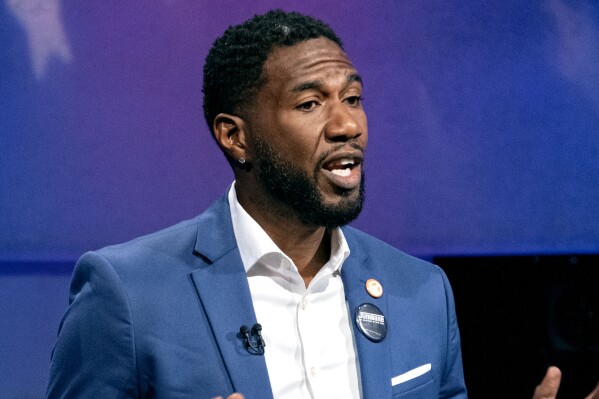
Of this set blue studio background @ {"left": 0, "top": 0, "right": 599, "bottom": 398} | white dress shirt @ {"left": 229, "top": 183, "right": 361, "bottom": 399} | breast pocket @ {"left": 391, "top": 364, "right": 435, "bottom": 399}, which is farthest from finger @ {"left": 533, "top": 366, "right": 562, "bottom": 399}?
blue studio background @ {"left": 0, "top": 0, "right": 599, "bottom": 398}

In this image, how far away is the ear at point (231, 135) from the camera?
2.35 meters

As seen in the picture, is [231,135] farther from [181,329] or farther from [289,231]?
[181,329]

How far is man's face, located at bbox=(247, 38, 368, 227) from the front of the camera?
87.1 inches

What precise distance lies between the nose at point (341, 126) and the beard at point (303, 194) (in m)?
0.06

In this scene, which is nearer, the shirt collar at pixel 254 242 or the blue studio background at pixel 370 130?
the shirt collar at pixel 254 242

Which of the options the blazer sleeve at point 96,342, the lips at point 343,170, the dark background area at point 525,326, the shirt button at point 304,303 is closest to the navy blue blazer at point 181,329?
the blazer sleeve at point 96,342

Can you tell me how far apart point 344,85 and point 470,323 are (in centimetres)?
139

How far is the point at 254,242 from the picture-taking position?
2244 mm

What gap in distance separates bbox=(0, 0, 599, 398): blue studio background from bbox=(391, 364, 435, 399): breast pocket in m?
1.22

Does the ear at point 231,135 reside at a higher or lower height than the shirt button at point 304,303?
higher

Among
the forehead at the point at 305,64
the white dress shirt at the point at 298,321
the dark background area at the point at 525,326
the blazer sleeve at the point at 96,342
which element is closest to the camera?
the blazer sleeve at the point at 96,342

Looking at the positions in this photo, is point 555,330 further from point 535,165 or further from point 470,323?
point 535,165

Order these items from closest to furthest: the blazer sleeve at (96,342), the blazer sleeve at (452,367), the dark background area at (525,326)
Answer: the blazer sleeve at (96,342), the blazer sleeve at (452,367), the dark background area at (525,326)

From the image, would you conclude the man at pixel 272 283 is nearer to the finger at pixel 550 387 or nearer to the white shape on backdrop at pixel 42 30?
the finger at pixel 550 387
